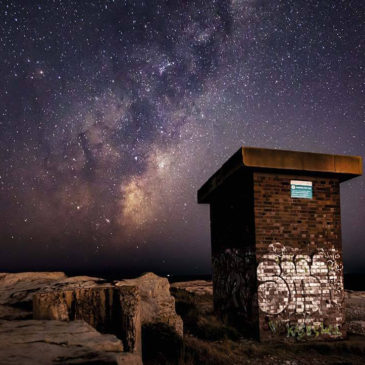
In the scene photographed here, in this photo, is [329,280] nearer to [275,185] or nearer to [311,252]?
[311,252]

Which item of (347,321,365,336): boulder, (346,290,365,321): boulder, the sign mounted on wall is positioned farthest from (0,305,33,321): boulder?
(346,290,365,321): boulder

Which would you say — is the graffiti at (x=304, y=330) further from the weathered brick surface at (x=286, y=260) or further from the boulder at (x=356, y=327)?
the boulder at (x=356, y=327)

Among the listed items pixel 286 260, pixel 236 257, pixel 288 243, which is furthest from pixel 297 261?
pixel 236 257

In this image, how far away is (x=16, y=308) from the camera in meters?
3.62

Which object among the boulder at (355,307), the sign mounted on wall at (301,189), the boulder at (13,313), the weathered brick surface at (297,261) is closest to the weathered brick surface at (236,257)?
the weathered brick surface at (297,261)

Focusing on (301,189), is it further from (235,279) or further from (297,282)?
(235,279)

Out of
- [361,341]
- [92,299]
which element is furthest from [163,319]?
[361,341]

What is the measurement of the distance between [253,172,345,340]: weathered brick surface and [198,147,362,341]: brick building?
0.02m

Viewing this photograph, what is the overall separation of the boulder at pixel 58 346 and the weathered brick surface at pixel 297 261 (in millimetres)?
Answer: 5104

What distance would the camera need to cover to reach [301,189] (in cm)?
740

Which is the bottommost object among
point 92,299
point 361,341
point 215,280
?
point 361,341

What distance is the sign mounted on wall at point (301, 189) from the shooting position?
24.1 feet

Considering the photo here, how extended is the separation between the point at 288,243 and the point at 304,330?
1.90 metres

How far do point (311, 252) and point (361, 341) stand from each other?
6.96 ft
